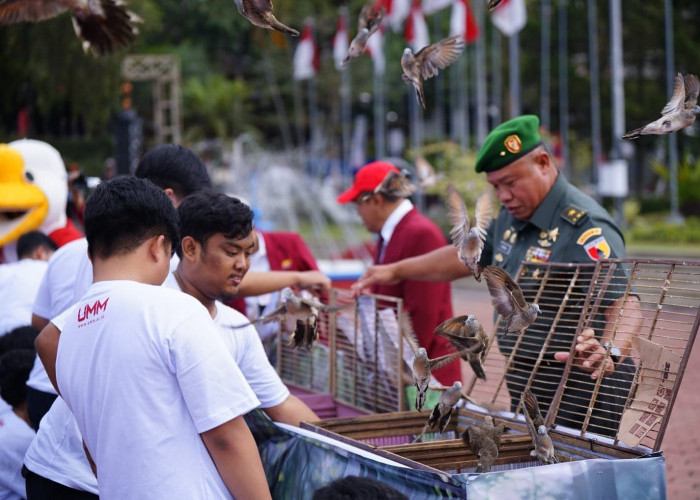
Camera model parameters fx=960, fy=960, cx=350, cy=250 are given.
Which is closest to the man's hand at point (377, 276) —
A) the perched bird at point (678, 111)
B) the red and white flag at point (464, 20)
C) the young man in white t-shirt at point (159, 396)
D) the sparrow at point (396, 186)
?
the sparrow at point (396, 186)

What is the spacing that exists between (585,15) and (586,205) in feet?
116

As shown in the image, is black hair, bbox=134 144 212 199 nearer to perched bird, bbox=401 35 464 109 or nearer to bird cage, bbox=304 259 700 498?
perched bird, bbox=401 35 464 109

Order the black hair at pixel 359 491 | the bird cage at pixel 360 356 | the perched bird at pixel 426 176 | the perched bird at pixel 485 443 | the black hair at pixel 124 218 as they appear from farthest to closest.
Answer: the perched bird at pixel 426 176, the bird cage at pixel 360 356, the perched bird at pixel 485 443, the black hair at pixel 124 218, the black hair at pixel 359 491

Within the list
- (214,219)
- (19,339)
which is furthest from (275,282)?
(19,339)

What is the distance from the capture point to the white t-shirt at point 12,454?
169 inches

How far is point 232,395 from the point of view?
2379 mm

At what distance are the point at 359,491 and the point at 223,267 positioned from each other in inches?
48.1

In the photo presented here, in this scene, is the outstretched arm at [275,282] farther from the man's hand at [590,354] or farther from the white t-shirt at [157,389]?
the white t-shirt at [157,389]

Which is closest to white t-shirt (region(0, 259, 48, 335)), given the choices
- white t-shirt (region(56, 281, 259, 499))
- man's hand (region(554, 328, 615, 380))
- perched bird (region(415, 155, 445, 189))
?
perched bird (region(415, 155, 445, 189))

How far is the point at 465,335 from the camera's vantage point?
3.08 meters

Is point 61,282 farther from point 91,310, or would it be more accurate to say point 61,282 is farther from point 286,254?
point 286,254

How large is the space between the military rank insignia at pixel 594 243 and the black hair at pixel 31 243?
3.38m

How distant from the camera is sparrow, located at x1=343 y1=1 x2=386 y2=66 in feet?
10.9

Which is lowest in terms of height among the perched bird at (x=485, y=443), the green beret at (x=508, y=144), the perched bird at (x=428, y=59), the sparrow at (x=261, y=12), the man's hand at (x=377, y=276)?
the perched bird at (x=485, y=443)
